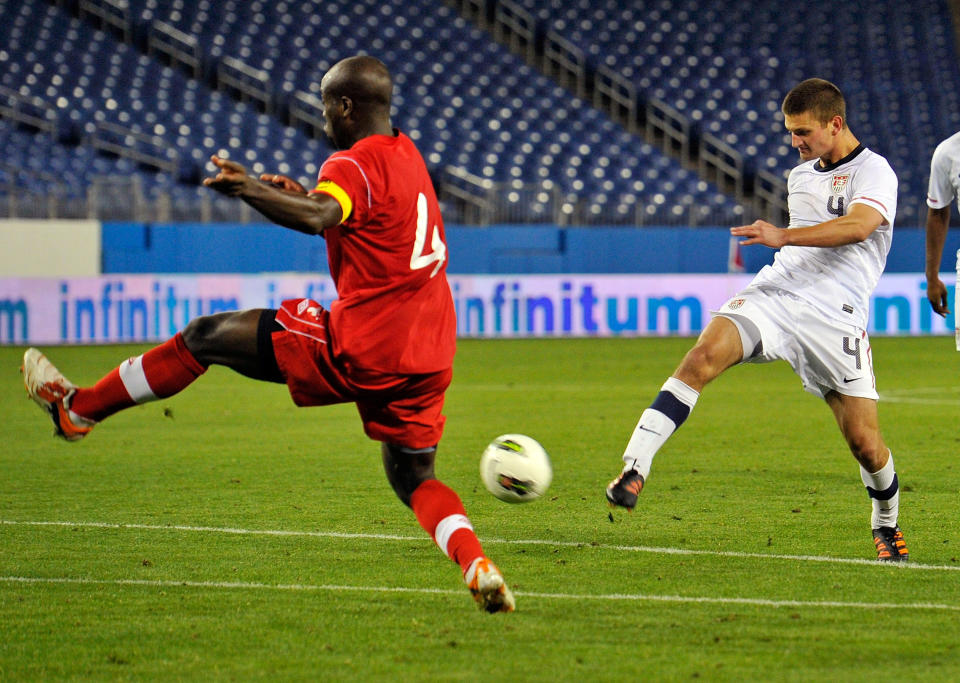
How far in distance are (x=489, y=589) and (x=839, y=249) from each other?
89.3 inches

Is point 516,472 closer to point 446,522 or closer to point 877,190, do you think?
point 446,522

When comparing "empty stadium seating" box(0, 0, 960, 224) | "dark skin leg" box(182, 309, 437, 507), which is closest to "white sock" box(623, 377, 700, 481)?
"dark skin leg" box(182, 309, 437, 507)

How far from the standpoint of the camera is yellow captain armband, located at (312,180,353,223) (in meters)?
4.16

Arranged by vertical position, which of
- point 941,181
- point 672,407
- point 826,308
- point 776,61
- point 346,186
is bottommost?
point 672,407

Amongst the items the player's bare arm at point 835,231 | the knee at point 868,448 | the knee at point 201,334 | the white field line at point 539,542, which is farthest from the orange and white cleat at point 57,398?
the knee at point 868,448

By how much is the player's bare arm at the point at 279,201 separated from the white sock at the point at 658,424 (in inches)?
61.2

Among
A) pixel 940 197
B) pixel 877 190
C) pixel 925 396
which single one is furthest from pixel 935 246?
pixel 925 396

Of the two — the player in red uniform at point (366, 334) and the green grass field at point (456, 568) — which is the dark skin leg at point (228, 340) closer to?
the player in red uniform at point (366, 334)

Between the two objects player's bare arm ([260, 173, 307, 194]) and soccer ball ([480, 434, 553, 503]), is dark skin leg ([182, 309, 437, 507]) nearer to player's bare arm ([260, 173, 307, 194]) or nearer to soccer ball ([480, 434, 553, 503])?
player's bare arm ([260, 173, 307, 194])

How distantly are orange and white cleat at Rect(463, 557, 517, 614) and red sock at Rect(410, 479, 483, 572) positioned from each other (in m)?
0.07

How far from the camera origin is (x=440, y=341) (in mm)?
4531

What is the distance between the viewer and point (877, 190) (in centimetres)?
534

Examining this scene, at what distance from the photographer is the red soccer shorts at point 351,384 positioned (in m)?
4.42

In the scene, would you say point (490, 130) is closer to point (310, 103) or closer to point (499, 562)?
point (310, 103)
